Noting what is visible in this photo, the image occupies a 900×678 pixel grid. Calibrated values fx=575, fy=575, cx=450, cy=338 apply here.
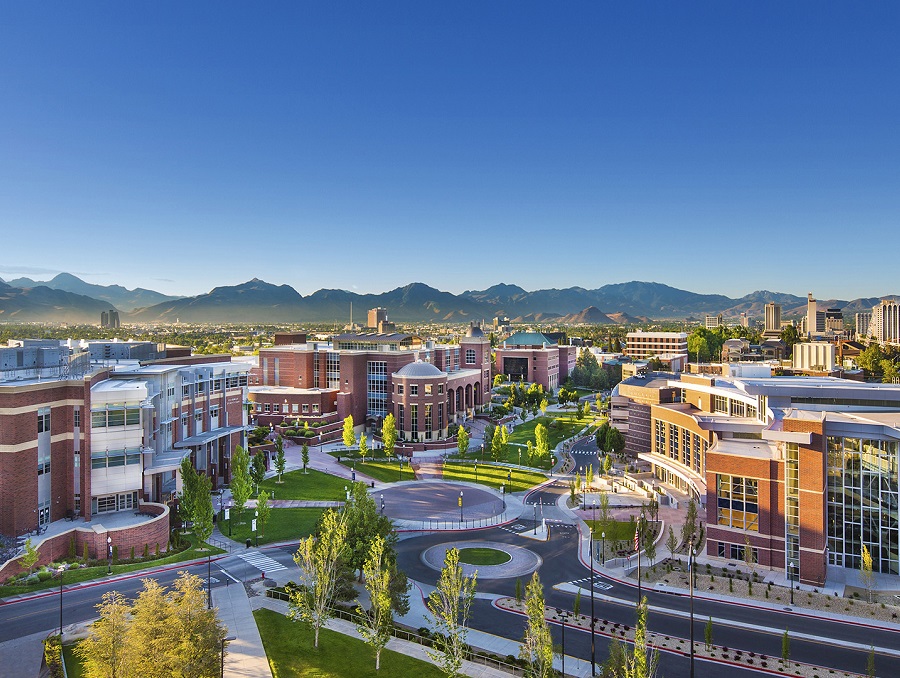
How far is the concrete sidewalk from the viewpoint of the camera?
27.3m

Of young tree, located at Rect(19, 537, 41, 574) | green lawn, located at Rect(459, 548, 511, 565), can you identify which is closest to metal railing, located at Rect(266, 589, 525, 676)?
green lawn, located at Rect(459, 548, 511, 565)

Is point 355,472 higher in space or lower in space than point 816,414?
lower

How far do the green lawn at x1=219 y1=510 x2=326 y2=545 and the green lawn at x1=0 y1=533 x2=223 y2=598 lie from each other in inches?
160

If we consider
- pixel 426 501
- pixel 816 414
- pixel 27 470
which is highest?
pixel 816 414

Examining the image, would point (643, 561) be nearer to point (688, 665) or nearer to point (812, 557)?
point (812, 557)

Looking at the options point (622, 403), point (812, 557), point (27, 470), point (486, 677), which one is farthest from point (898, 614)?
point (27, 470)

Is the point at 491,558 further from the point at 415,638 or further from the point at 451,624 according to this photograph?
the point at 451,624

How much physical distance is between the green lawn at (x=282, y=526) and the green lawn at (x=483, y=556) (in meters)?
13.0

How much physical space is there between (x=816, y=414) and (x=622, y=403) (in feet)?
130

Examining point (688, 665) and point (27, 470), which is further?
point (27, 470)

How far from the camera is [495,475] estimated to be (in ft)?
230

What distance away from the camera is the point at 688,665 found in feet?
93.9

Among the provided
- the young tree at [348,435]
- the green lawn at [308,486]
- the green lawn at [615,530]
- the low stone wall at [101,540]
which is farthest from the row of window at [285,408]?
the green lawn at [615,530]

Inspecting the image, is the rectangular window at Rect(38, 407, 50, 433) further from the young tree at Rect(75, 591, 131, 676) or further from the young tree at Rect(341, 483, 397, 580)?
the young tree at Rect(75, 591, 131, 676)
